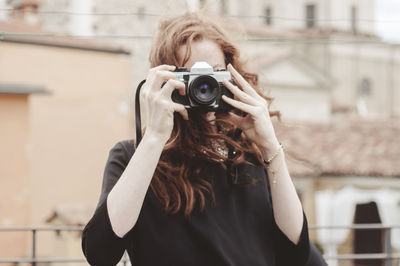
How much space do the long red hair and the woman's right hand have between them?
0.10 metres

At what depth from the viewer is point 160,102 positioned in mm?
1357

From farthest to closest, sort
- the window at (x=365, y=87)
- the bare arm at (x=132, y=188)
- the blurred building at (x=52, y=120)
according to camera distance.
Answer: the window at (x=365, y=87), the blurred building at (x=52, y=120), the bare arm at (x=132, y=188)

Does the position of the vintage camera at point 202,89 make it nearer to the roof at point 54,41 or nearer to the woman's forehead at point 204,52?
the woman's forehead at point 204,52

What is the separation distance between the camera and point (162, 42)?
1.53 metres

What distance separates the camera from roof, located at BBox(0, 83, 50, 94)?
9086mm

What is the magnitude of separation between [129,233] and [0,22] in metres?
10.3

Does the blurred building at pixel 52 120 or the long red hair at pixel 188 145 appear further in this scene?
the blurred building at pixel 52 120

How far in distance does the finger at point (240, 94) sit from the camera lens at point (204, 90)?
0.09ft

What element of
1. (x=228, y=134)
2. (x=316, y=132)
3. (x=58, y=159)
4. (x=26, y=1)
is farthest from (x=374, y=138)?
(x=228, y=134)

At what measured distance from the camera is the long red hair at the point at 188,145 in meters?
1.43

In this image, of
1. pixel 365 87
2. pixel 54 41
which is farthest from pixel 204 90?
pixel 365 87

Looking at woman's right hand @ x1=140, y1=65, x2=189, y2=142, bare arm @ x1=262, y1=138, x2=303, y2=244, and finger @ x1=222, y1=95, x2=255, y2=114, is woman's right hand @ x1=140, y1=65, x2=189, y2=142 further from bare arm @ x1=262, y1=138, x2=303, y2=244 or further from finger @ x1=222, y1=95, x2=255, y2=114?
bare arm @ x1=262, y1=138, x2=303, y2=244

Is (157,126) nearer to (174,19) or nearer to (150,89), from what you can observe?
(150,89)

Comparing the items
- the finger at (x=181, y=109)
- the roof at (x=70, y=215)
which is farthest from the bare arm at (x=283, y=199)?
the roof at (x=70, y=215)
